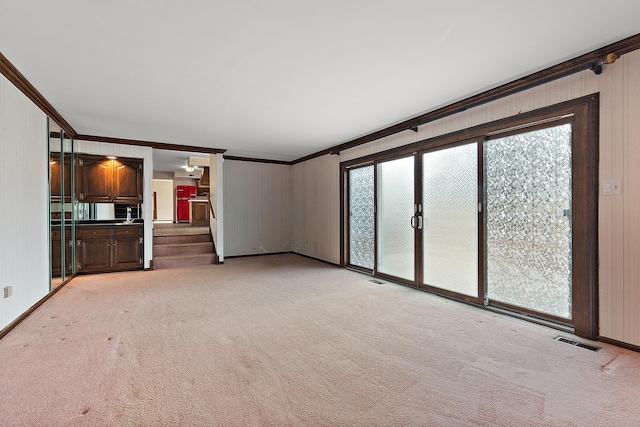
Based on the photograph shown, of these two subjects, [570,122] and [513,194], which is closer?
[570,122]

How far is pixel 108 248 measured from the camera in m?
5.79

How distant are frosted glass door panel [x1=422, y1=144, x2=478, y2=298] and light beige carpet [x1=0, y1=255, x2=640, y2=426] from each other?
0.41 meters

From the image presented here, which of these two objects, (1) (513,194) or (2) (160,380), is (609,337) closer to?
(1) (513,194)

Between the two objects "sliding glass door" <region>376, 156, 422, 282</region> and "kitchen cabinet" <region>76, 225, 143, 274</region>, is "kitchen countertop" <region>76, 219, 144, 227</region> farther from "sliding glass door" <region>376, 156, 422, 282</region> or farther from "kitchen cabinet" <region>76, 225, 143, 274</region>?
"sliding glass door" <region>376, 156, 422, 282</region>

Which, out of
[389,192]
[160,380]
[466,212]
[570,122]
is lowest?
[160,380]

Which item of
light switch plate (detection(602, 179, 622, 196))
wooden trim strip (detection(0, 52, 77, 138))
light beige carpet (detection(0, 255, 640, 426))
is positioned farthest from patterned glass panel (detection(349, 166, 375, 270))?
wooden trim strip (detection(0, 52, 77, 138))

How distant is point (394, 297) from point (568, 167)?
8.12 feet

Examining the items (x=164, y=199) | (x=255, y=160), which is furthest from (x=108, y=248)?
(x=164, y=199)

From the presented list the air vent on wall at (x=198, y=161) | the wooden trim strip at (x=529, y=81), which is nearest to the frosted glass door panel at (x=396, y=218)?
the wooden trim strip at (x=529, y=81)

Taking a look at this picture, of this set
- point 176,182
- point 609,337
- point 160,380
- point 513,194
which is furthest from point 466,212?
point 176,182

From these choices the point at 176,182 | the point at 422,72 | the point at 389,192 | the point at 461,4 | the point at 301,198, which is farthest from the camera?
the point at 176,182

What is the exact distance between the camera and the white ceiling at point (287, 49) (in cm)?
212

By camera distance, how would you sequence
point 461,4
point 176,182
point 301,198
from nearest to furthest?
point 461,4
point 301,198
point 176,182

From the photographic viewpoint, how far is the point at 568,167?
300 centimetres
